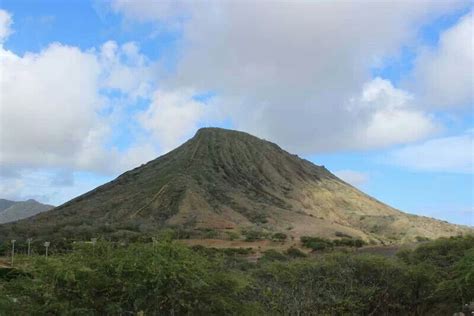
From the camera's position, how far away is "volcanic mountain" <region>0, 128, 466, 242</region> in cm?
6912

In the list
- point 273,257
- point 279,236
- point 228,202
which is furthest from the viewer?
point 228,202

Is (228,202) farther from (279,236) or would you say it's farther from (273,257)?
(273,257)

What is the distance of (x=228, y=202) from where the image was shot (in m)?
78.4

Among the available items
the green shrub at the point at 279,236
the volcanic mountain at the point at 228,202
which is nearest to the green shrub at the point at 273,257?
the volcanic mountain at the point at 228,202

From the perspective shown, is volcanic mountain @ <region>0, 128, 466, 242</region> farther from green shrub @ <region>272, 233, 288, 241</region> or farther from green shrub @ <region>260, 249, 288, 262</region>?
green shrub @ <region>260, 249, 288, 262</region>

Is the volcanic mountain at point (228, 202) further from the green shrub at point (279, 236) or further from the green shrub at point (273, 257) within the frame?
the green shrub at point (273, 257)

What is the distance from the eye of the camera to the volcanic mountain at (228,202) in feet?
227

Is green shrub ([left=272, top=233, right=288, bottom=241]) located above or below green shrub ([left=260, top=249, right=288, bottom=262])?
above

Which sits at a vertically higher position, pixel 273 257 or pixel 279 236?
pixel 279 236

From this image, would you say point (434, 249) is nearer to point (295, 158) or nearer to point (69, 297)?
point (69, 297)

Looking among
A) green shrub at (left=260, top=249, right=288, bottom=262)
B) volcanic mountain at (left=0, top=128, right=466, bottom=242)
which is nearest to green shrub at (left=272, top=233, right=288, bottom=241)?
volcanic mountain at (left=0, top=128, right=466, bottom=242)

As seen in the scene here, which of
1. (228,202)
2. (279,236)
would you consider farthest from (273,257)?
(228,202)

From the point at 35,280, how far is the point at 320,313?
6176mm

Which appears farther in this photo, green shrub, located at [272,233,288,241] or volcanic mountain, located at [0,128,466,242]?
volcanic mountain, located at [0,128,466,242]
